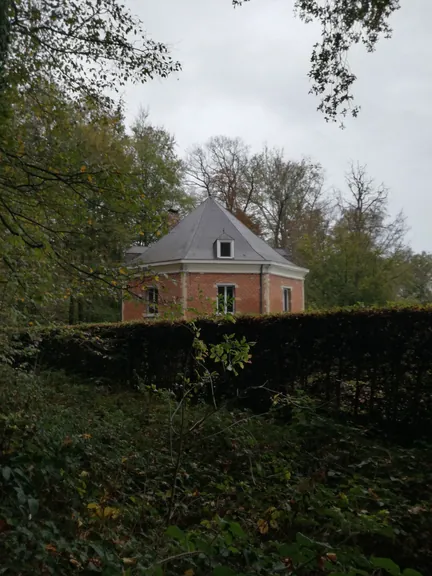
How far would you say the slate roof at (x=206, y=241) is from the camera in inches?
1033

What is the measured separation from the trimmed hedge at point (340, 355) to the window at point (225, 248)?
16.8m

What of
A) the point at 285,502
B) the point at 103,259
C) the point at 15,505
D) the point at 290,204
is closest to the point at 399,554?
the point at 285,502

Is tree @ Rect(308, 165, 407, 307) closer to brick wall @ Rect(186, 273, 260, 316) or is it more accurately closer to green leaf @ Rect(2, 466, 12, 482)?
brick wall @ Rect(186, 273, 260, 316)

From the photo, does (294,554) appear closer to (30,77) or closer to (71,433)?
(71,433)

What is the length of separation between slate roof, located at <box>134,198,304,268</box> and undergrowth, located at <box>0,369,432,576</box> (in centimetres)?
1962

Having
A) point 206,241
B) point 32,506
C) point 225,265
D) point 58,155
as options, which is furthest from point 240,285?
point 32,506

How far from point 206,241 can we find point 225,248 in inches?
47.8

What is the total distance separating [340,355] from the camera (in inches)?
293

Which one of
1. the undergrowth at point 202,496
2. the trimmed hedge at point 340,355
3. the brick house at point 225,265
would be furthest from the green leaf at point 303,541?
the brick house at point 225,265

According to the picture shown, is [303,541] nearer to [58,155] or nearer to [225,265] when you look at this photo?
[58,155]

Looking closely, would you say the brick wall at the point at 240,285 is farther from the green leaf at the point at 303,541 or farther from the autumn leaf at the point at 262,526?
the green leaf at the point at 303,541

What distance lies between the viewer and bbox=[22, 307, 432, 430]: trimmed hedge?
6.67 metres

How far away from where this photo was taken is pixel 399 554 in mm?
3613

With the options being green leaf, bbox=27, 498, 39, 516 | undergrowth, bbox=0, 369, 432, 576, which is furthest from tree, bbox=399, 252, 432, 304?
green leaf, bbox=27, 498, 39, 516
